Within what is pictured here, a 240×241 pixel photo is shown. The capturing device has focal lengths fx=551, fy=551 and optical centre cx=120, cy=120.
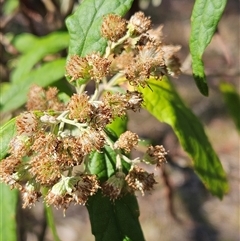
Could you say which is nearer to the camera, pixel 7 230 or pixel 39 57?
pixel 7 230

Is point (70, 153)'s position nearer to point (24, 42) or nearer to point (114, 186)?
point (114, 186)

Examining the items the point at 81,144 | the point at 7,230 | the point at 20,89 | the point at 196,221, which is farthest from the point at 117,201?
the point at 196,221

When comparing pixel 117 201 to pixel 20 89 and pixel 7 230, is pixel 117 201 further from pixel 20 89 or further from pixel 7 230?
pixel 20 89

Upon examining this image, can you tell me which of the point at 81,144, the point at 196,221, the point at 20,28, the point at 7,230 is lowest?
the point at 196,221

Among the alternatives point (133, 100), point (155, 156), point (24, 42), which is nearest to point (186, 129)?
point (155, 156)

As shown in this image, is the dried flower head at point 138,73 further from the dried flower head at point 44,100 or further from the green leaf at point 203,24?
the dried flower head at point 44,100

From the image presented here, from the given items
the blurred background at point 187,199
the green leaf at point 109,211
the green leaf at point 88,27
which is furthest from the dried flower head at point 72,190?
the blurred background at point 187,199
